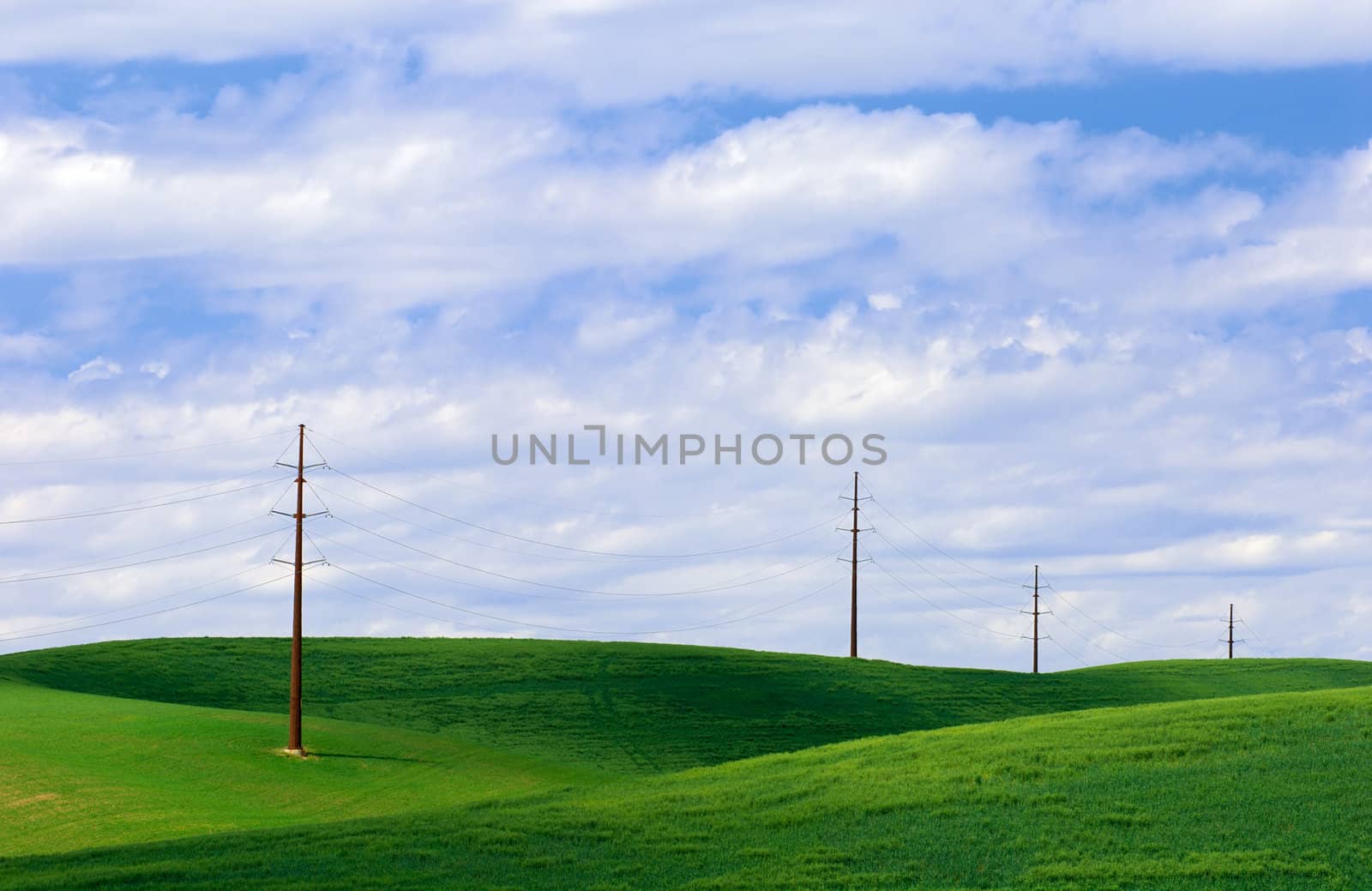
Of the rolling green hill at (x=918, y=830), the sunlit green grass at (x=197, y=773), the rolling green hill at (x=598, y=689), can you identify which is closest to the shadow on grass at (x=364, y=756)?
the sunlit green grass at (x=197, y=773)

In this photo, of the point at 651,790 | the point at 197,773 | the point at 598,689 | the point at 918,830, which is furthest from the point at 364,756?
the point at 918,830

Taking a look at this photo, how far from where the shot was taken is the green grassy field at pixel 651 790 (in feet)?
85.6

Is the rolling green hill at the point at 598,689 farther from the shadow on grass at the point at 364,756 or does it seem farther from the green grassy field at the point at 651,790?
the shadow on grass at the point at 364,756

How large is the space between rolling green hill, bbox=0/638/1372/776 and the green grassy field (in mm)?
277

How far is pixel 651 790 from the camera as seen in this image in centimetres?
3631

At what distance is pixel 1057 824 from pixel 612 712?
35.5 m

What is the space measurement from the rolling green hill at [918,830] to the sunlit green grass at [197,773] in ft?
24.5

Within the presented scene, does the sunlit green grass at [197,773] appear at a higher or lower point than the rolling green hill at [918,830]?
lower

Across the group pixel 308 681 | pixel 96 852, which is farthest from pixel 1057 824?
pixel 308 681

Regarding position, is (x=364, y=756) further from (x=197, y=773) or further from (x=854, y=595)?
(x=854, y=595)

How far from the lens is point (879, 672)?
74.9 meters

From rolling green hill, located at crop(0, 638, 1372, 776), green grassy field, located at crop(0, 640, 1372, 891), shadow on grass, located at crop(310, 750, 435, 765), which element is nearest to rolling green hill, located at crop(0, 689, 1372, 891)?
green grassy field, located at crop(0, 640, 1372, 891)

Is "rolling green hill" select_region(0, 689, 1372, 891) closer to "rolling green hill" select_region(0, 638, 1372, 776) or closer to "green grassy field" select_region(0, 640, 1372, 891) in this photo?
"green grassy field" select_region(0, 640, 1372, 891)

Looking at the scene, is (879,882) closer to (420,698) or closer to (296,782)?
(296,782)
